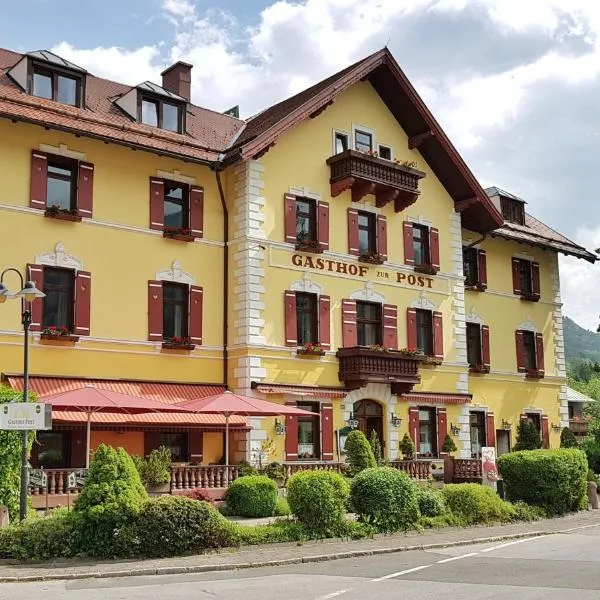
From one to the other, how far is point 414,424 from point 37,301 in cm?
1397

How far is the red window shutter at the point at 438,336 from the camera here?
32.7 m

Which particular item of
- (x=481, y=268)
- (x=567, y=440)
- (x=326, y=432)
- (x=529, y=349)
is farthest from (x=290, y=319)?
(x=529, y=349)

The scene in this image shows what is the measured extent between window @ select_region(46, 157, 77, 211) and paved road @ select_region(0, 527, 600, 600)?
46.4 feet

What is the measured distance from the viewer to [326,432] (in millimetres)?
28578

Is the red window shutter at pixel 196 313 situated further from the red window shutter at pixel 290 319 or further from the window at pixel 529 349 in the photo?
the window at pixel 529 349

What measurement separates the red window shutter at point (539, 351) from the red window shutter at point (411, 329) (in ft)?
28.6

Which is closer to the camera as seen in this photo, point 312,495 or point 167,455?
point 312,495

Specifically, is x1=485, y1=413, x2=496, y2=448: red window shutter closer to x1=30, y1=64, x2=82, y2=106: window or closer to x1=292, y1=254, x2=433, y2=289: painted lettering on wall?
x1=292, y1=254, x2=433, y2=289: painted lettering on wall

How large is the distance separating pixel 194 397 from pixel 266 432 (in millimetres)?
2514

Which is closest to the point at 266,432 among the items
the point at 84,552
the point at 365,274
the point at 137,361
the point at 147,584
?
the point at 137,361

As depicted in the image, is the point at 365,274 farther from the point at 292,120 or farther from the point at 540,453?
the point at 540,453

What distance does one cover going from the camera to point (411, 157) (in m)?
33.3

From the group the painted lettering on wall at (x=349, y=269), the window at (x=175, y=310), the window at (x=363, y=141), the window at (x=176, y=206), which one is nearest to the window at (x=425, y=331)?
the painted lettering on wall at (x=349, y=269)

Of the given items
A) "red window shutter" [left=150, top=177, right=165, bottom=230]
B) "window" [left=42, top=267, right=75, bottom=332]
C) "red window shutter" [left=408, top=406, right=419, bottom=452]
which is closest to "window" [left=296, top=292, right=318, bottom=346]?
"red window shutter" [left=408, top=406, right=419, bottom=452]
